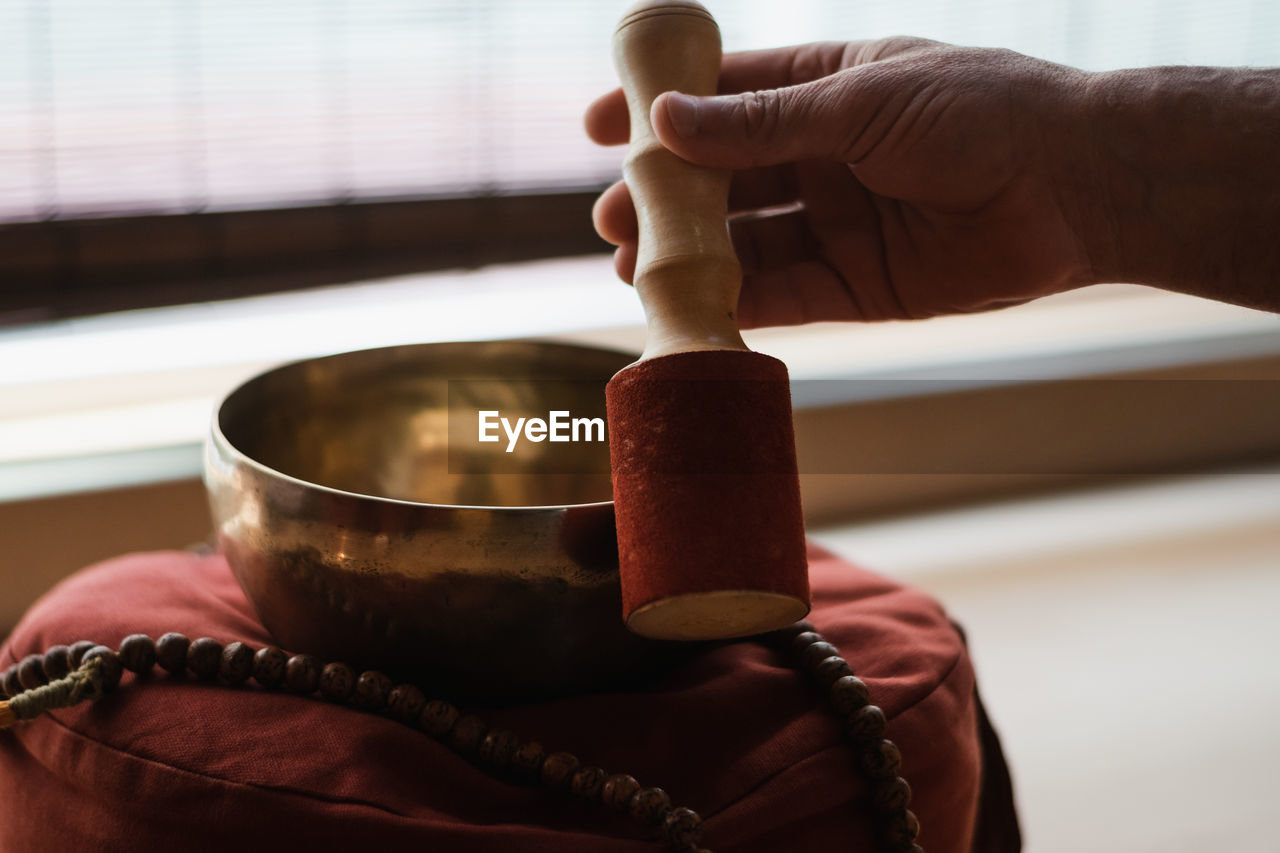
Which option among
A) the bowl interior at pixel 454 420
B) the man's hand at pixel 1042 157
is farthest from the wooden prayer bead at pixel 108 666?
the man's hand at pixel 1042 157

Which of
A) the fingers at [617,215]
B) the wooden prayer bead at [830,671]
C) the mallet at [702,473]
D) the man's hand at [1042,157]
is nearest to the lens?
the mallet at [702,473]

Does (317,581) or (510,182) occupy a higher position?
(510,182)

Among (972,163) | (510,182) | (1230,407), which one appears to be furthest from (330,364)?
(1230,407)

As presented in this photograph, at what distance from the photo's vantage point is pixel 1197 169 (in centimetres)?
74

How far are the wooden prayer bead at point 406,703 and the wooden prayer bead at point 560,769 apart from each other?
7 cm

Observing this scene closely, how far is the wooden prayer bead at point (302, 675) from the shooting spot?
1.85ft

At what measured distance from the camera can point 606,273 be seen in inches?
63.4

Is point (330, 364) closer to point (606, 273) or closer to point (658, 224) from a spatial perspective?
point (658, 224)

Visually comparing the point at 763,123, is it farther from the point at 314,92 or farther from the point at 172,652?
the point at 314,92

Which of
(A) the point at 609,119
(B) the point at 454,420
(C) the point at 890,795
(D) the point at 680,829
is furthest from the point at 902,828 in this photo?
(A) the point at 609,119

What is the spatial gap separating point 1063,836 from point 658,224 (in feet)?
2.06

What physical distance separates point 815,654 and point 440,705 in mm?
210

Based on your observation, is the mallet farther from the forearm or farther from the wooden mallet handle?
the forearm

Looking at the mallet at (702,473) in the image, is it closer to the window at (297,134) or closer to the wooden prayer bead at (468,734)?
the wooden prayer bead at (468,734)
